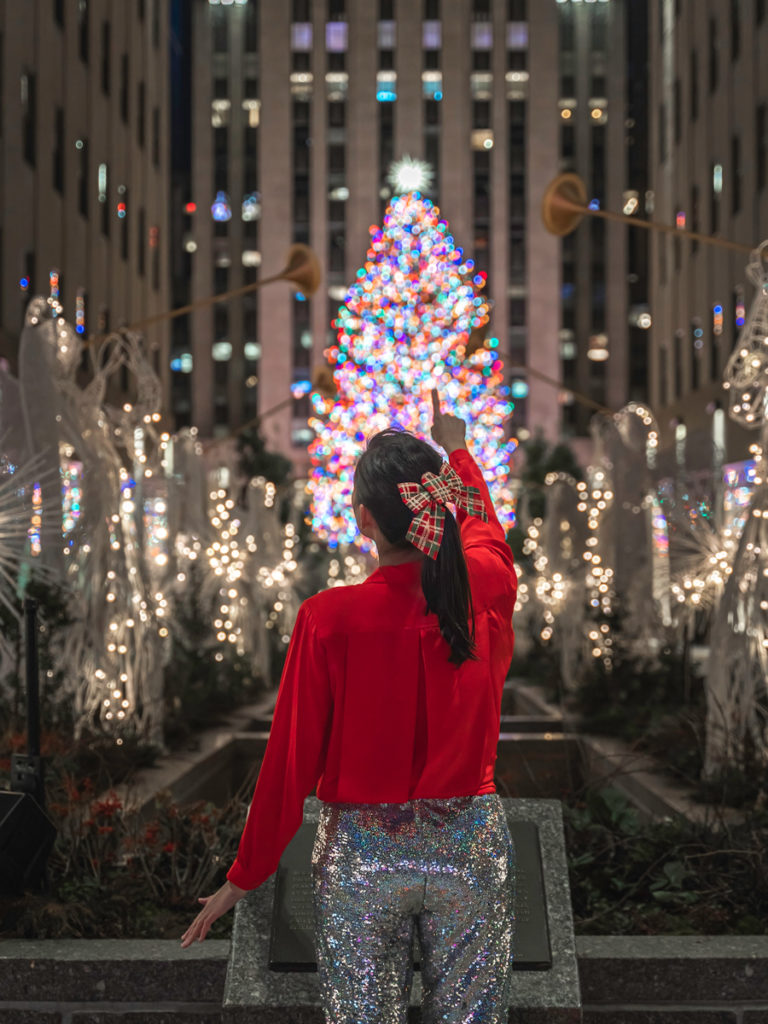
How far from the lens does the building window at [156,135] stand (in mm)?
38406

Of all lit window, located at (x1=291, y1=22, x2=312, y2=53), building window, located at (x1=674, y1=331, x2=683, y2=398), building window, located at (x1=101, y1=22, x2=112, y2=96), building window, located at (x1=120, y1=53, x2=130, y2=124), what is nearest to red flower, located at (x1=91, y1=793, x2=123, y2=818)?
building window, located at (x1=101, y1=22, x2=112, y2=96)

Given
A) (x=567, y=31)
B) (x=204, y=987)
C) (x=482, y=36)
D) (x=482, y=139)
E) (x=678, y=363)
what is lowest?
(x=204, y=987)

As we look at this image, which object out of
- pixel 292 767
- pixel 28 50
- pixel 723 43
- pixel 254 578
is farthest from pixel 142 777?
pixel 723 43

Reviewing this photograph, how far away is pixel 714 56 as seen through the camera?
32938 mm

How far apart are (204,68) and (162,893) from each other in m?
80.8

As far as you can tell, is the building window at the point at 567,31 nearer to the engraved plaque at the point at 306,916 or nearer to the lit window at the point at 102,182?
the lit window at the point at 102,182

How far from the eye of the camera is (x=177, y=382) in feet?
263

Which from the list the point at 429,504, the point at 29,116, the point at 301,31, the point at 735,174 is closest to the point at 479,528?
the point at 429,504

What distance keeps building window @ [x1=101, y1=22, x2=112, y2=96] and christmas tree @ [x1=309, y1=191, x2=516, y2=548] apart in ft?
51.4

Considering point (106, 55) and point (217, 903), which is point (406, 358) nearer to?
point (217, 903)

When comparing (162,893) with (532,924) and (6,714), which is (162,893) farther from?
(6,714)

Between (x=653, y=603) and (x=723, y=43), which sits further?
(x=723, y=43)

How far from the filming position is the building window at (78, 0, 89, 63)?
97.7 ft

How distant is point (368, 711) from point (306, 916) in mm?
1289
